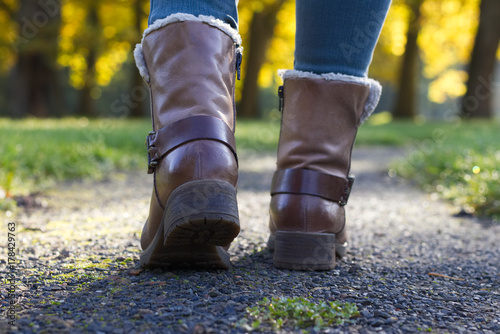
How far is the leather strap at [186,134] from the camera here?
1310mm

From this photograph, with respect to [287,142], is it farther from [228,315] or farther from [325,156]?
[228,315]

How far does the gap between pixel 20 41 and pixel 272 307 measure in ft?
44.2

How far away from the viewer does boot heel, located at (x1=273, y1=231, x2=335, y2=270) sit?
147 centimetres

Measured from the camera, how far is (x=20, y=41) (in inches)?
504

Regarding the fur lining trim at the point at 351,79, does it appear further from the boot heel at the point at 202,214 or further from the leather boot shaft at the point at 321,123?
the boot heel at the point at 202,214

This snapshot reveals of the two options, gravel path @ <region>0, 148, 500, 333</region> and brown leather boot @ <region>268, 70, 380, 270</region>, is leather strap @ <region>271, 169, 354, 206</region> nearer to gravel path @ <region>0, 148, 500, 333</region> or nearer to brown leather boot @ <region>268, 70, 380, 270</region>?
brown leather boot @ <region>268, 70, 380, 270</region>

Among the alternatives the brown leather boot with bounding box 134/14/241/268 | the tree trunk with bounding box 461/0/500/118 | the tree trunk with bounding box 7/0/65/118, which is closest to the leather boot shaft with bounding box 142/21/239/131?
the brown leather boot with bounding box 134/14/241/268

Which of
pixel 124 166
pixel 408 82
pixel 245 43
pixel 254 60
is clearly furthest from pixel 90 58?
pixel 124 166

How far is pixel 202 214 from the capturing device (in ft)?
3.83

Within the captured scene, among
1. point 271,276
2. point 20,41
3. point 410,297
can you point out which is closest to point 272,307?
point 271,276

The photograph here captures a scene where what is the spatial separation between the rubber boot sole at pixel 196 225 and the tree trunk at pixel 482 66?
13.9 metres

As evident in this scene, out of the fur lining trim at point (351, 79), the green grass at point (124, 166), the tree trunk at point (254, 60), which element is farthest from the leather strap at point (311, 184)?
the tree trunk at point (254, 60)

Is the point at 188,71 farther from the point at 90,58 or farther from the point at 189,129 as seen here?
the point at 90,58

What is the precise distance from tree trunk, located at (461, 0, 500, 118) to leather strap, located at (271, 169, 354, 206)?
13442mm
